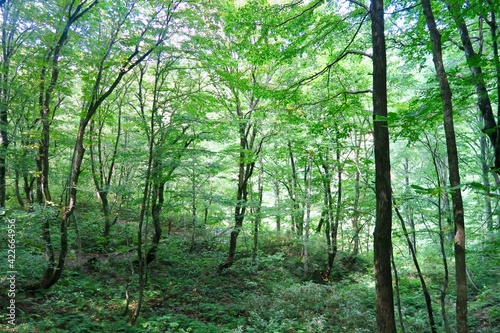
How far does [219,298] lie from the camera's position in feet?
30.9

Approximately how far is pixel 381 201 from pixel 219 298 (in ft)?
23.0

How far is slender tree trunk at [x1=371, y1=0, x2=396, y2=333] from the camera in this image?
4.16 m

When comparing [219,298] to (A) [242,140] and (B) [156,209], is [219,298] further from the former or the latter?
(A) [242,140]

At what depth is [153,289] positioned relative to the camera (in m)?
9.11

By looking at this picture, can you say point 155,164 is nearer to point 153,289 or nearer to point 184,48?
point 184,48

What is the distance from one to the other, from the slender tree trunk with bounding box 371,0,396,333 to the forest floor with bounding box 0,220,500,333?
5.71ft

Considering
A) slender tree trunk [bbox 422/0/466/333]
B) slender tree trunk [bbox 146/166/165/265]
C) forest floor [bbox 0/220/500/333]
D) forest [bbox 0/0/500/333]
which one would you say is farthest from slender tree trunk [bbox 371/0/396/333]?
slender tree trunk [bbox 146/166/165/265]

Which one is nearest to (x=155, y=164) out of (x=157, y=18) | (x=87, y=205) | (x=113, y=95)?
(x=157, y=18)

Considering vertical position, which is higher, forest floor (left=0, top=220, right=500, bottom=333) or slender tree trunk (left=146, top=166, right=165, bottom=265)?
slender tree trunk (left=146, top=166, right=165, bottom=265)

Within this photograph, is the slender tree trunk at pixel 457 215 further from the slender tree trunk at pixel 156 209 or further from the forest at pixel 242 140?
the slender tree trunk at pixel 156 209

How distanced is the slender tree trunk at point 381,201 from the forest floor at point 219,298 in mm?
1741

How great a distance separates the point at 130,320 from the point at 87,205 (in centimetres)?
1276

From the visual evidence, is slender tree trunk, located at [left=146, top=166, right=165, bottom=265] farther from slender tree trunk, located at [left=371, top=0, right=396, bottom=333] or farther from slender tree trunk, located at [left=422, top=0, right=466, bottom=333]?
slender tree trunk, located at [left=422, top=0, right=466, bottom=333]

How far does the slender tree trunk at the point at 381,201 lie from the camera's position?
416 centimetres
